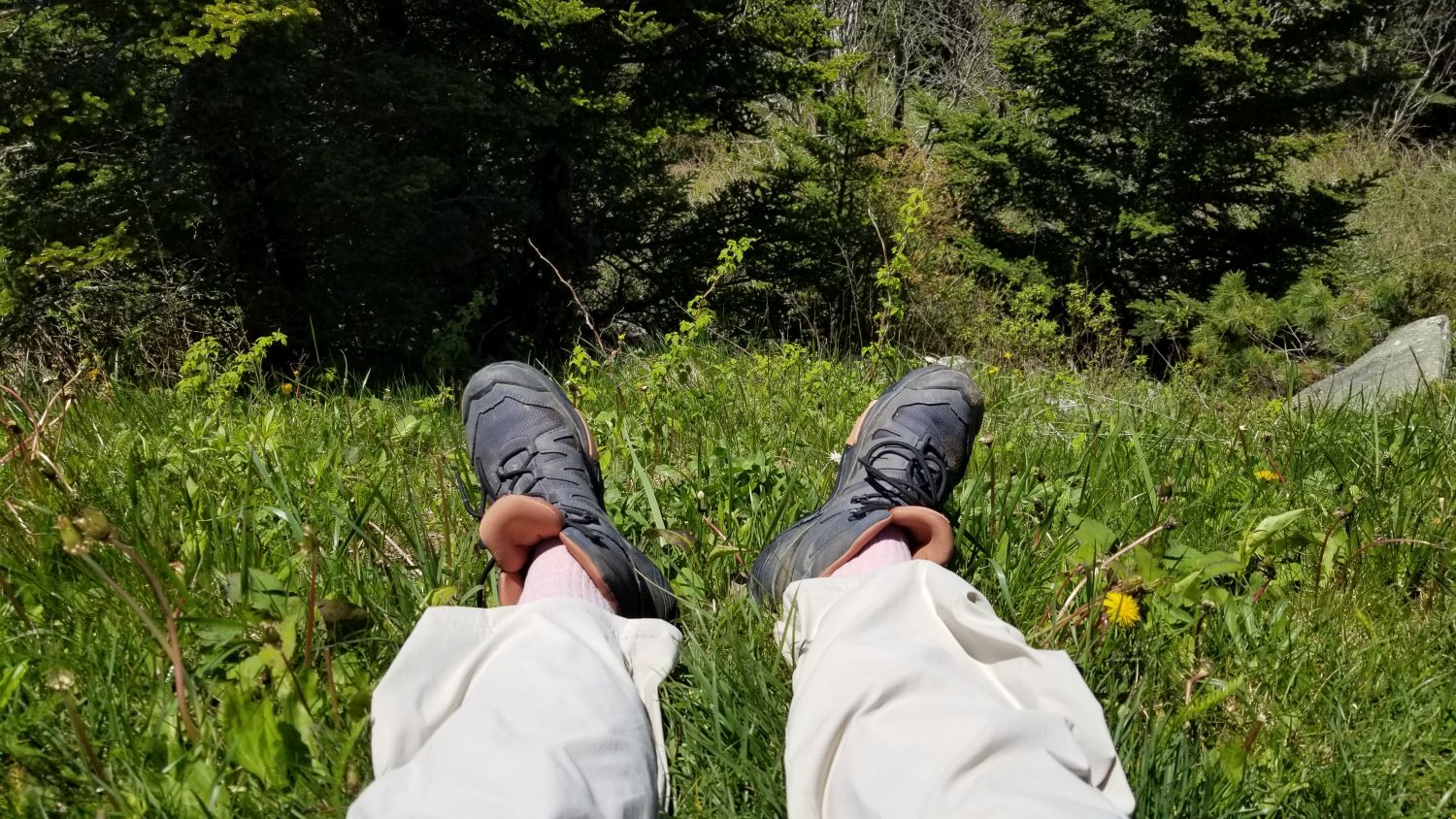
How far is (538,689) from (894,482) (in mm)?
866

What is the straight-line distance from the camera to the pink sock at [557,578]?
1.43 metres

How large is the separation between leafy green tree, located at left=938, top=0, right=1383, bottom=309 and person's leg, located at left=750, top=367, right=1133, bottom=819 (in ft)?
18.2

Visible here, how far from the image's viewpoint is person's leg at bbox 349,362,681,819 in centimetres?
95

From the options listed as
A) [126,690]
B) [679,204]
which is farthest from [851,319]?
[126,690]

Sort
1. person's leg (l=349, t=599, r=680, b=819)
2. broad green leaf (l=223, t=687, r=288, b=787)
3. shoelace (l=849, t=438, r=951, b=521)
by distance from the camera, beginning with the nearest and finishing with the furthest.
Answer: person's leg (l=349, t=599, r=680, b=819), broad green leaf (l=223, t=687, r=288, b=787), shoelace (l=849, t=438, r=951, b=521)

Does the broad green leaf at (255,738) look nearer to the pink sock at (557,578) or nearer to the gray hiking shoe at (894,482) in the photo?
the pink sock at (557,578)

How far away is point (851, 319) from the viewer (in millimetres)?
6293

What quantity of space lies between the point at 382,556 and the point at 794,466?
92 centimetres

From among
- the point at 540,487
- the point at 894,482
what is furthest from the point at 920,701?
the point at 540,487

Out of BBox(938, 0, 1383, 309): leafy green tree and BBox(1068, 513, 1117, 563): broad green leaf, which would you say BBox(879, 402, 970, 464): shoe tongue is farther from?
BBox(938, 0, 1383, 309): leafy green tree

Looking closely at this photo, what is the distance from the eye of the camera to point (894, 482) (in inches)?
68.4

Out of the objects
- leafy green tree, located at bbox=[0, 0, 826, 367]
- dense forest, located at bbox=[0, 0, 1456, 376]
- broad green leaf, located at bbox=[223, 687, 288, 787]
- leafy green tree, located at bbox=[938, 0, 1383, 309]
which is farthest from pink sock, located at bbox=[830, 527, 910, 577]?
leafy green tree, located at bbox=[938, 0, 1383, 309]

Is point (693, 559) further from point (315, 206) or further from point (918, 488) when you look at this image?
point (315, 206)

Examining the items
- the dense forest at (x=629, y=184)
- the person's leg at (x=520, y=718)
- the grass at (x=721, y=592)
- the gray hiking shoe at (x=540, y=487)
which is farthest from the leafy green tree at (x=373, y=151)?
the person's leg at (x=520, y=718)
